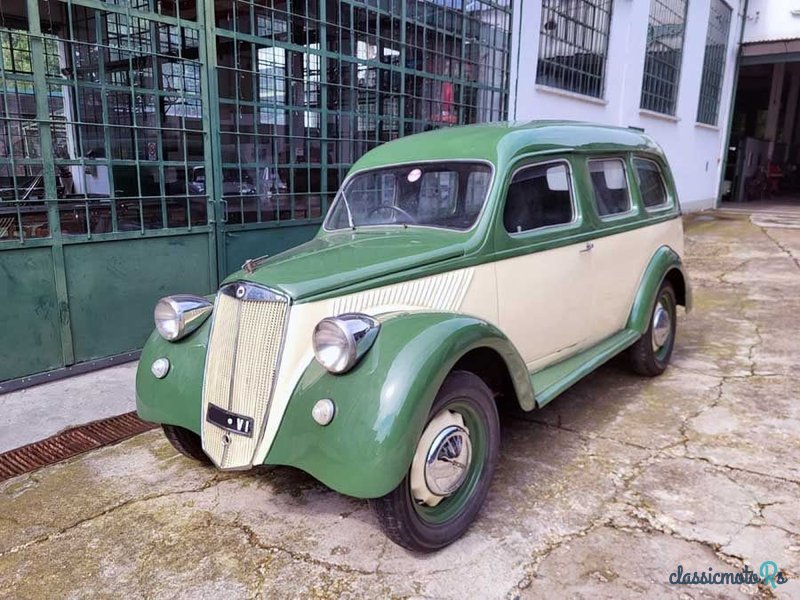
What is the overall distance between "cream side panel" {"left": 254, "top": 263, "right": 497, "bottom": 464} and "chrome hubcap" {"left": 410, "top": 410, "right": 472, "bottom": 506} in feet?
1.74

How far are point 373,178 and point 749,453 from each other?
8.65 ft

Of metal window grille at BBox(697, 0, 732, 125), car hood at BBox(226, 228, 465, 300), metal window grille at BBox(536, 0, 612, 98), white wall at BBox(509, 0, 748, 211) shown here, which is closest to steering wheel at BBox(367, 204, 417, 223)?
car hood at BBox(226, 228, 465, 300)

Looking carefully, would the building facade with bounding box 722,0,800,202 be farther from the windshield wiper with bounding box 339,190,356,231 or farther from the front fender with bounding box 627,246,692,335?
the windshield wiper with bounding box 339,190,356,231

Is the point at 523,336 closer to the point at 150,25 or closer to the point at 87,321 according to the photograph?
the point at 87,321

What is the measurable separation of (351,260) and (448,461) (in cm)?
100

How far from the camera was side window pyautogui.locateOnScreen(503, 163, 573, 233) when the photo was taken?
10.6ft

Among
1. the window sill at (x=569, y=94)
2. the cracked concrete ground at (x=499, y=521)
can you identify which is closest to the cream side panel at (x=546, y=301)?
the cracked concrete ground at (x=499, y=521)

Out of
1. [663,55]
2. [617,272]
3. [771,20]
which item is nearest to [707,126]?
[771,20]

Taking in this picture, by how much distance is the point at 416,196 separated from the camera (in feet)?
11.1

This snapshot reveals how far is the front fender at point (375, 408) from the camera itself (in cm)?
217

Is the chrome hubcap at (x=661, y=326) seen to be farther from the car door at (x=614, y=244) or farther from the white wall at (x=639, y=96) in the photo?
the white wall at (x=639, y=96)

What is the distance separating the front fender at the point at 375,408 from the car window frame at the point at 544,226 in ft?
2.85

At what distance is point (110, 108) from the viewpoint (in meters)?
4.37

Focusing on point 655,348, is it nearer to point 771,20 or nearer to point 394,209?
point 394,209
